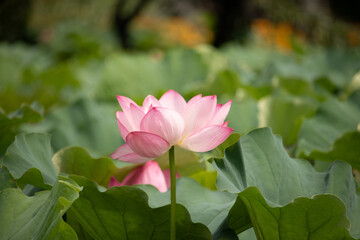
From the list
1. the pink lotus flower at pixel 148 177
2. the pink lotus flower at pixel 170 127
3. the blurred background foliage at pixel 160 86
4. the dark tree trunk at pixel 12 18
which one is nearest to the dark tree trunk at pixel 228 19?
the blurred background foliage at pixel 160 86

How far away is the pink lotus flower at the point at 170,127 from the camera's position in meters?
0.58

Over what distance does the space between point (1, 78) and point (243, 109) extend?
1489mm

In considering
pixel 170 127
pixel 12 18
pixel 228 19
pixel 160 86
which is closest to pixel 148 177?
pixel 170 127

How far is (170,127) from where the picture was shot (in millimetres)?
584

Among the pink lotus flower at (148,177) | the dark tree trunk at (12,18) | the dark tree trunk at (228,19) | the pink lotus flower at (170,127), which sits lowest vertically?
the dark tree trunk at (228,19)

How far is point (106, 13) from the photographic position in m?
8.55

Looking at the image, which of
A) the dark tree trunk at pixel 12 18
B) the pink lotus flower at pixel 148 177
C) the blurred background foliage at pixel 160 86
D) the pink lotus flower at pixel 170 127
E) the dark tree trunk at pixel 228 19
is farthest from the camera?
the dark tree trunk at pixel 228 19

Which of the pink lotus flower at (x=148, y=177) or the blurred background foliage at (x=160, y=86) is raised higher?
the pink lotus flower at (x=148, y=177)

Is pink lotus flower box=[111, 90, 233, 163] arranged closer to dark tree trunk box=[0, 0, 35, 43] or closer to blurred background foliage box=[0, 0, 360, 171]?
blurred background foliage box=[0, 0, 360, 171]

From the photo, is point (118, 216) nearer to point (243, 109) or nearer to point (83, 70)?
point (243, 109)

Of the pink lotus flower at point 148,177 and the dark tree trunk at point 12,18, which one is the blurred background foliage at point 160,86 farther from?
the pink lotus flower at point 148,177

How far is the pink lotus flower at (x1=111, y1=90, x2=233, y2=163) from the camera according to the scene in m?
0.58

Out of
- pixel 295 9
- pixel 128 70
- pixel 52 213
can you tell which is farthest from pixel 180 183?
pixel 295 9

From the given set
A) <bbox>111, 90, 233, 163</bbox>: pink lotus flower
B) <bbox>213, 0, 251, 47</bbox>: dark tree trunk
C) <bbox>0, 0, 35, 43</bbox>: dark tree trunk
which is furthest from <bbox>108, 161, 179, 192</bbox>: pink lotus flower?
<bbox>213, 0, 251, 47</bbox>: dark tree trunk
